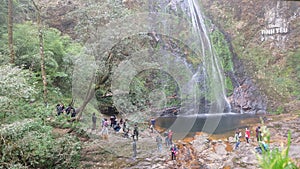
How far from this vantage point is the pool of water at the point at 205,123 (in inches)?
599

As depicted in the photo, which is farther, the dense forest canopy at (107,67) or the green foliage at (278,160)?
the dense forest canopy at (107,67)

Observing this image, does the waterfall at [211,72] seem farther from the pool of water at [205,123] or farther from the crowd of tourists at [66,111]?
the crowd of tourists at [66,111]

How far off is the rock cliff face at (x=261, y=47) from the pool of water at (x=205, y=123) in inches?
87.3

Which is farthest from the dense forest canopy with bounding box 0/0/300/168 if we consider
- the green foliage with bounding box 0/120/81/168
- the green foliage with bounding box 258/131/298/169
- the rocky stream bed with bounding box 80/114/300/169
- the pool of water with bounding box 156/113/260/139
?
the green foliage with bounding box 258/131/298/169

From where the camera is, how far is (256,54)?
2281cm

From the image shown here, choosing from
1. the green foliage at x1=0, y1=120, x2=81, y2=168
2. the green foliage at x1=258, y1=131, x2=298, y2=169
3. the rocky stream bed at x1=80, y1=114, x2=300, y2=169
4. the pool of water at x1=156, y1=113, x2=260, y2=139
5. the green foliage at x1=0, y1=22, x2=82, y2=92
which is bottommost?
the rocky stream bed at x1=80, y1=114, x2=300, y2=169

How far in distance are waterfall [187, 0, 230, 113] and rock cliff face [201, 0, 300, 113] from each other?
0.95 metres

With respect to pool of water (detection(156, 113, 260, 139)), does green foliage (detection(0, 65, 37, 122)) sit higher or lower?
higher

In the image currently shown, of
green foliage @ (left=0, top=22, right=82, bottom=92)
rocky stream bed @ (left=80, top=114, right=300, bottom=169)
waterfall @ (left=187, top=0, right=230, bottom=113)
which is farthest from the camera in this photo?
waterfall @ (left=187, top=0, right=230, bottom=113)

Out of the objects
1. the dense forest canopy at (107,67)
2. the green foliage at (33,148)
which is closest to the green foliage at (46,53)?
the dense forest canopy at (107,67)

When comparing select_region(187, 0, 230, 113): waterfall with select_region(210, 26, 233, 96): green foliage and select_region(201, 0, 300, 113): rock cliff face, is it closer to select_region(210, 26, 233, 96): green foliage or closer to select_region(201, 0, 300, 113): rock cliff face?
select_region(210, 26, 233, 96): green foliage

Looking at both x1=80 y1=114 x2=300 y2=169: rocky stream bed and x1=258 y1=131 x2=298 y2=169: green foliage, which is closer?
x1=258 y1=131 x2=298 y2=169: green foliage

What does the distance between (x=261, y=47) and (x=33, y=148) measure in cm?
2088

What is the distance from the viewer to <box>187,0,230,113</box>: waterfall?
68.7ft
